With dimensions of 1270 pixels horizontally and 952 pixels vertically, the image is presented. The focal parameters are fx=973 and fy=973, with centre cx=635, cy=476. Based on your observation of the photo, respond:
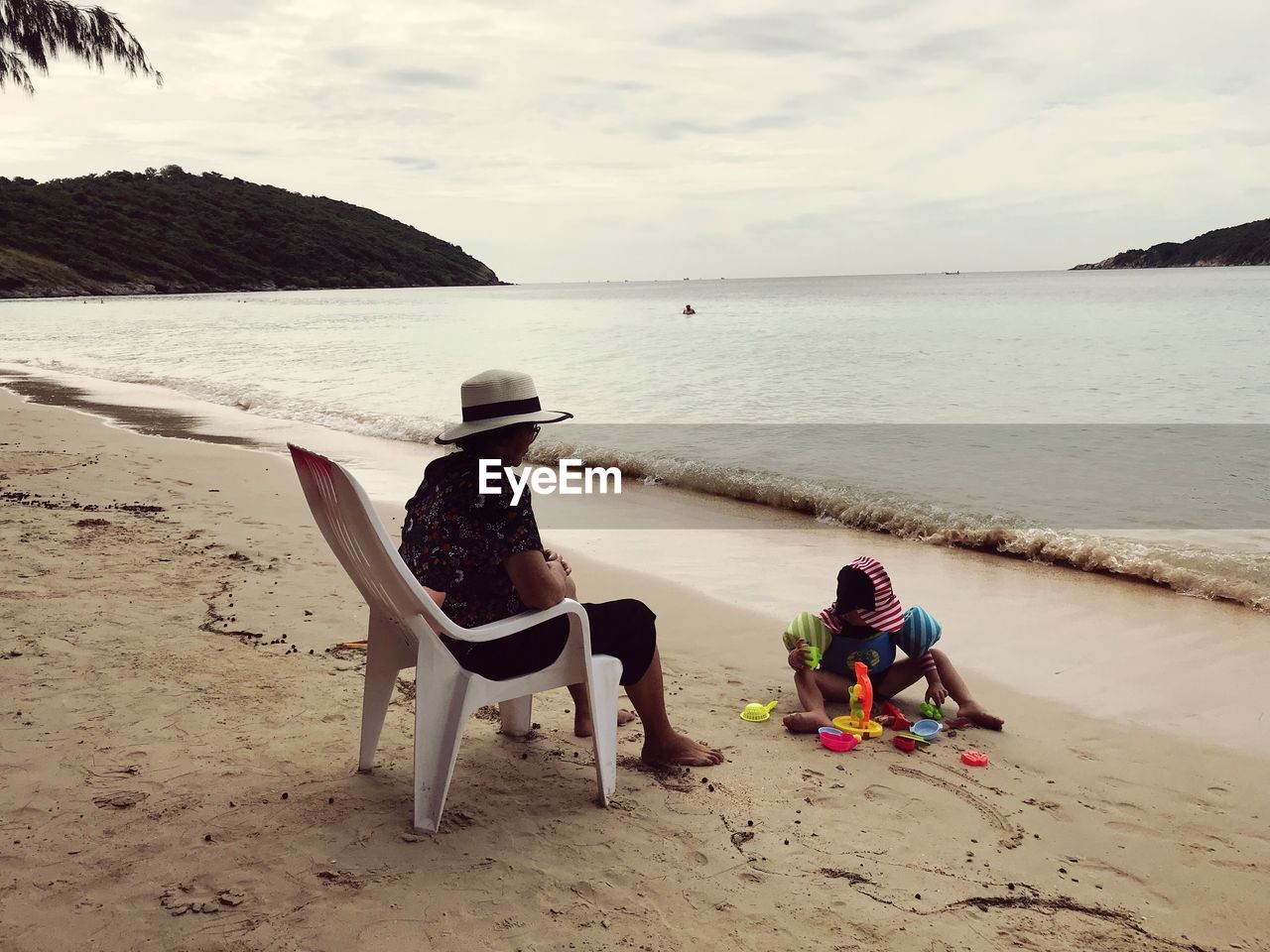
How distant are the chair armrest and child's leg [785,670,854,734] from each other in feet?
4.37

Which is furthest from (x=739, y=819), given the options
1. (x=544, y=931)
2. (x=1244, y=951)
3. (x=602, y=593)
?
(x=602, y=593)

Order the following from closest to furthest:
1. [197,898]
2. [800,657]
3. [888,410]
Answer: [197,898], [800,657], [888,410]

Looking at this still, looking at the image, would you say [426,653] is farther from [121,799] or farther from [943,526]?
[943,526]

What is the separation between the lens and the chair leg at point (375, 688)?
321cm

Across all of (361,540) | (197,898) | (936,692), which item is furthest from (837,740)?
(197,898)

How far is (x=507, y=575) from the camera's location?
3.09 m

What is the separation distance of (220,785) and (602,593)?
3.30 meters

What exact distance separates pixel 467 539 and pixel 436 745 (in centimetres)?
62

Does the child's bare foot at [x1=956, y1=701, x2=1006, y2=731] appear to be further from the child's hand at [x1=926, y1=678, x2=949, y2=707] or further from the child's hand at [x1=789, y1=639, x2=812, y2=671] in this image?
the child's hand at [x1=789, y1=639, x2=812, y2=671]

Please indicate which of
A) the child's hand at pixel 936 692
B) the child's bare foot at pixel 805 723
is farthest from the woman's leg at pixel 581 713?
the child's hand at pixel 936 692

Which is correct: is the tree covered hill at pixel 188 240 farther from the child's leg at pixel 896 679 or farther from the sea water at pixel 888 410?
the child's leg at pixel 896 679

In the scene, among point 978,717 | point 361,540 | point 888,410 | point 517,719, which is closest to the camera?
point 361,540

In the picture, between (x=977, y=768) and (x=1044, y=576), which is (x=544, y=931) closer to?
(x=977, y=768)

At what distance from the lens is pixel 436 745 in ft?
9.45
